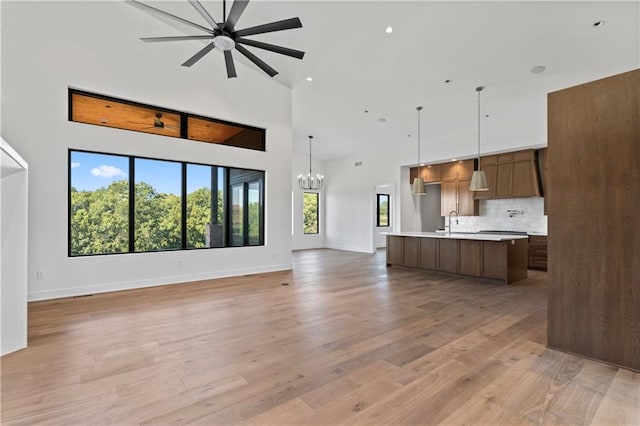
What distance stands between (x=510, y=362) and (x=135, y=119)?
613 cm

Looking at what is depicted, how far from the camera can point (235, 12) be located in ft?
9.75

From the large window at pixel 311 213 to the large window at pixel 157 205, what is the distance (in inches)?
205

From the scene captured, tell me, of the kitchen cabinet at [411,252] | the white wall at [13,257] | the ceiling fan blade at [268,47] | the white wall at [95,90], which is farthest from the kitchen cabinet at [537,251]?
the white wall at [13,257]

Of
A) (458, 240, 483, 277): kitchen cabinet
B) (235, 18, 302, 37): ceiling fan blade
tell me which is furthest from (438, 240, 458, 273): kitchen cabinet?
(235, 18, 302, 37): ceiling fan blade

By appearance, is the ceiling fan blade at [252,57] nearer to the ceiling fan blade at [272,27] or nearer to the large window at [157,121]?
the ceiling fan blade at [272,27]

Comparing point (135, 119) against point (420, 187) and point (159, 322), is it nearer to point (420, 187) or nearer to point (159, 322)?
point (159, 322)

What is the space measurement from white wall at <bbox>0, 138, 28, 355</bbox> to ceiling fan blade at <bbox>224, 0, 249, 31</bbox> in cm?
224

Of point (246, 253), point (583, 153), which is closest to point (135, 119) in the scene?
point (246, 253)

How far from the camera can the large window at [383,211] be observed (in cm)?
1157

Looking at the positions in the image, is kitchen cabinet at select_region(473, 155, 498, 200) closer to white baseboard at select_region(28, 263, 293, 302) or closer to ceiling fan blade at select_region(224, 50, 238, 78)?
white baseboard at select_region(28, 263, 293, 302)

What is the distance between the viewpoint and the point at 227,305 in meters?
4.08

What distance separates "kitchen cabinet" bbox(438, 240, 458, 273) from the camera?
6.08 meters

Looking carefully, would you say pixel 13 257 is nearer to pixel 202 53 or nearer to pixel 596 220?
pixel 202 53

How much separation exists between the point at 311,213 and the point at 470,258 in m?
7.01
